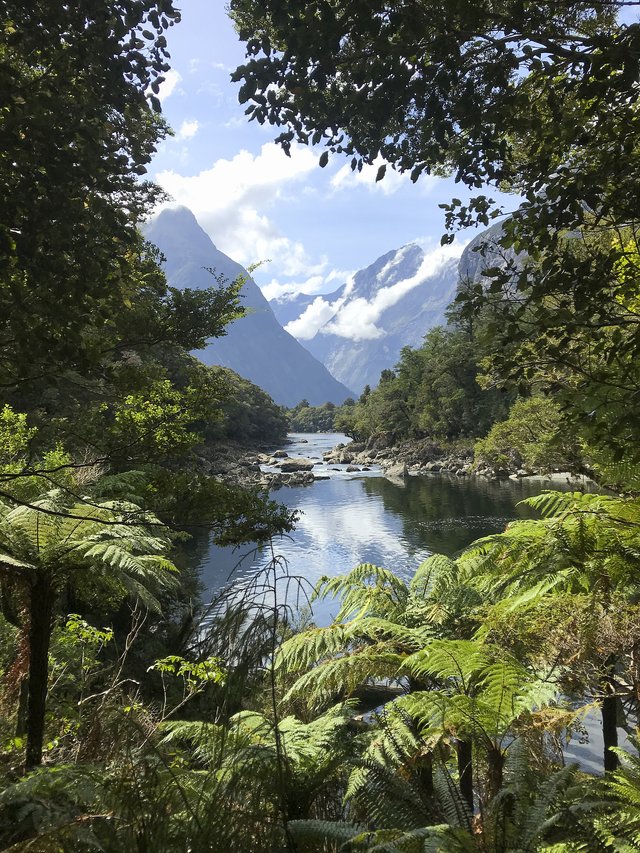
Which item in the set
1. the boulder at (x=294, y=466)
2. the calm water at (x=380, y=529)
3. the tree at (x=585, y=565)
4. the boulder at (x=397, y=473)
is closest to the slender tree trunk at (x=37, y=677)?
the tree at (x=585, y=565)

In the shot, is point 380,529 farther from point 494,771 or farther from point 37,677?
point 37,677

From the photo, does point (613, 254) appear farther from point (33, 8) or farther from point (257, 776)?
point (33, 8)

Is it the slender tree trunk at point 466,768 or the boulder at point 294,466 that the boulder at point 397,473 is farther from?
the slender tree trunk at point 466,768

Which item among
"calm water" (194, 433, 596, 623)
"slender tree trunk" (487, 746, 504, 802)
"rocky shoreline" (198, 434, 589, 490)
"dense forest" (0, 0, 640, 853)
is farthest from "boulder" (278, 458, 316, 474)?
"slender tree trunk" (487, 746, 504, 802)

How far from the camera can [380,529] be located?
64.7 ft

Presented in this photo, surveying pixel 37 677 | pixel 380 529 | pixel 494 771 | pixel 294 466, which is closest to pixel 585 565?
pixel 494 771

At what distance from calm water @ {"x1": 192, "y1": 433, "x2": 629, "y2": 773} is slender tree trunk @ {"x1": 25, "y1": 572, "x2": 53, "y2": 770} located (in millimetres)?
6060

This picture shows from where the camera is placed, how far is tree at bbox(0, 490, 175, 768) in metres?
2.42

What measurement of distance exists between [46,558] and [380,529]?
57.3 ft

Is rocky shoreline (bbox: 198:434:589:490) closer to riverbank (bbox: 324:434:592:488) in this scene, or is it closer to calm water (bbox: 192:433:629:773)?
riverbank (bbox: 324:434:592:488)

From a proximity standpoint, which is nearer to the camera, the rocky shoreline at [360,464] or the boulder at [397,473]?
the rocky shoreline at [360,464]

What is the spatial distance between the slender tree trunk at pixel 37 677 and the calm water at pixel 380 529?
6060 mm

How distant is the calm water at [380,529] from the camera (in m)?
13.9

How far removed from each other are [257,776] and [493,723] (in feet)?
5.14
